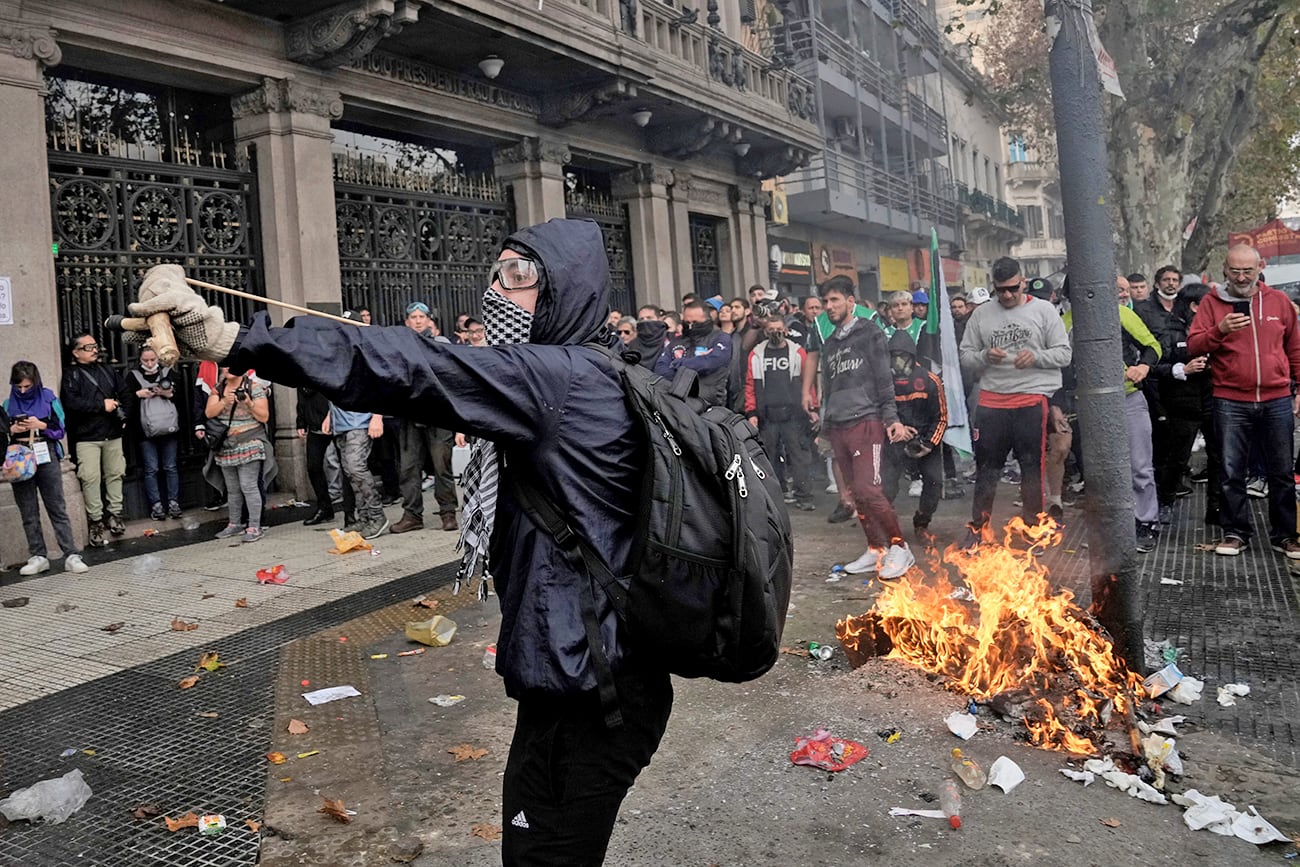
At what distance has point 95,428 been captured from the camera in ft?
29.6

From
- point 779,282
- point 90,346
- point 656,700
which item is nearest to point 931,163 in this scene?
point 779,282

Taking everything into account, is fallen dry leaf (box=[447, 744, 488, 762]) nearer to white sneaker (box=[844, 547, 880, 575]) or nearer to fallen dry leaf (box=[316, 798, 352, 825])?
fallen dry leaf (box=[316, 798, 352, 825])

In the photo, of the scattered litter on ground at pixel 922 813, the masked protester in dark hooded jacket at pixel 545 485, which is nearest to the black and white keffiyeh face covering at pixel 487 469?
the masked protester in dark hooded jacket at pixel 545 485

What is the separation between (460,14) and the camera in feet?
37.8

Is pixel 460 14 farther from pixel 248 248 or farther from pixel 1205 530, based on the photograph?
pixel 1205 530

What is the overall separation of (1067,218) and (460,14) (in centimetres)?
885

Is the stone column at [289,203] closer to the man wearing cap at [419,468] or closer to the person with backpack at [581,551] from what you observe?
the man wearing cap at [419,468]

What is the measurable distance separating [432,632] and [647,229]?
12.6 metres

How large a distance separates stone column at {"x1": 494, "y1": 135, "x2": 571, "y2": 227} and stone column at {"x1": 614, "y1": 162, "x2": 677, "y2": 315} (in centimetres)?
277

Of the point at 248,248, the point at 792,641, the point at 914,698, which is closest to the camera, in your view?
the point at 914,698

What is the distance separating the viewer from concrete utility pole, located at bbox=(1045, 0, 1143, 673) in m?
4.55

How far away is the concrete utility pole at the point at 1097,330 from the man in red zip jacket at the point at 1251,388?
10.2ft

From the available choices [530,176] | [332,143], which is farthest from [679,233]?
[332,143]

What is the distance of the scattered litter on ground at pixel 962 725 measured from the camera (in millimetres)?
4133
